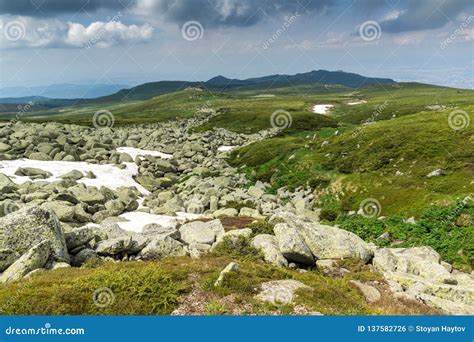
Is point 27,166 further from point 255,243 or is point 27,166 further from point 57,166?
point 255,243

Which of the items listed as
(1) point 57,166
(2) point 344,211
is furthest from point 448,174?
(1) point 57,166

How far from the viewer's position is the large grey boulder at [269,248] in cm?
2194

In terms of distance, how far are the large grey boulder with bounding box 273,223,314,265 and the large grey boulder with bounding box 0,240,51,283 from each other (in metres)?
12.1

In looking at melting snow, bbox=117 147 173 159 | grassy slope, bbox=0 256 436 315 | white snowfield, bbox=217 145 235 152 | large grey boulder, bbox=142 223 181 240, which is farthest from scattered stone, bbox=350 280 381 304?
white snowfield, bbox=217 145 235 152

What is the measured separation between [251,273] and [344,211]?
72.7 feet

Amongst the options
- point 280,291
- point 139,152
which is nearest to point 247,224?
point 280,291

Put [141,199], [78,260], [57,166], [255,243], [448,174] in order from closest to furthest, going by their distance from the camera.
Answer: [78,260] → [255,243] → [448,174] → [141,199] → [57,166]

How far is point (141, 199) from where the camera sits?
44750 mm

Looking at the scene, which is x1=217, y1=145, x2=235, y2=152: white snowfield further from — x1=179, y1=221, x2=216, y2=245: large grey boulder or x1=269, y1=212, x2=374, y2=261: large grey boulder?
x1=269, y1=212, x2=374, y2=261: large grey boulder

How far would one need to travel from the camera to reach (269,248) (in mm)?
22719

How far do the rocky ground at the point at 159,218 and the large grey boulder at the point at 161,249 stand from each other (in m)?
0.06

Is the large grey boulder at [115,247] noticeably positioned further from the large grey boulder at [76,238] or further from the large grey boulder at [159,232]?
the large grey boulder at [159,232]

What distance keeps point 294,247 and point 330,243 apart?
3311 mm

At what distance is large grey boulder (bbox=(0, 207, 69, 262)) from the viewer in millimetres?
20406
